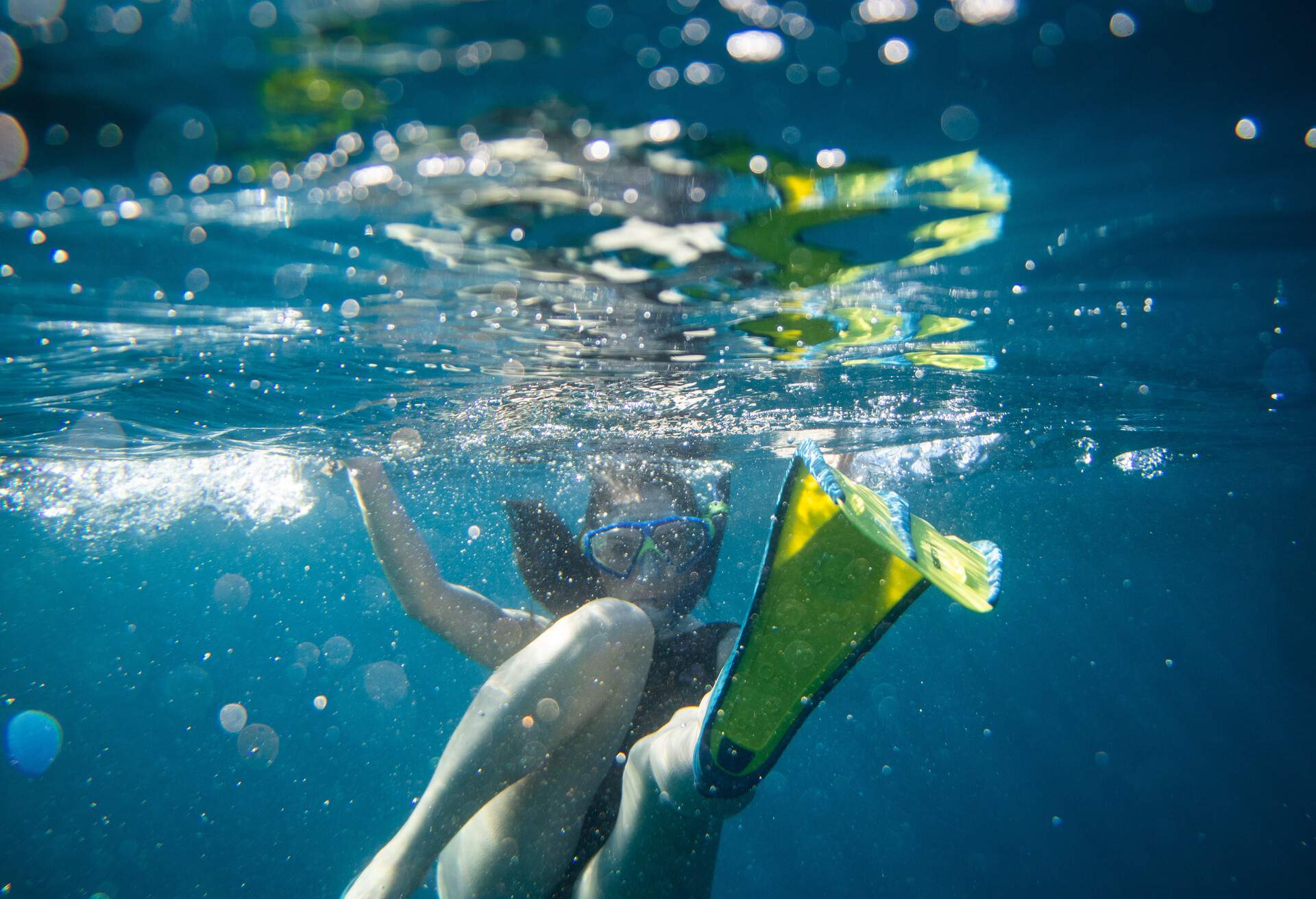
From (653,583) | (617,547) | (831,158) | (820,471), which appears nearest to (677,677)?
(653,583)

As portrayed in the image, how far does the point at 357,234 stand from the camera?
5.25 metres

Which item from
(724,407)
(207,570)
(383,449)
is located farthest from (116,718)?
(724,407)

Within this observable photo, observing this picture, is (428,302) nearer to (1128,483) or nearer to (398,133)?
(398,133)

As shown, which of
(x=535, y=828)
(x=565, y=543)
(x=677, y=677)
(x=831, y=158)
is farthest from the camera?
(x=565, y=543)

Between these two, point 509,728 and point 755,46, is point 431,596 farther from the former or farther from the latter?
point 755,46

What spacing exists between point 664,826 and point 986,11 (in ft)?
15.9

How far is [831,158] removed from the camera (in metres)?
4.46

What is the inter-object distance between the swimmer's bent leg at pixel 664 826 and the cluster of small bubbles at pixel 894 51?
3.84 m

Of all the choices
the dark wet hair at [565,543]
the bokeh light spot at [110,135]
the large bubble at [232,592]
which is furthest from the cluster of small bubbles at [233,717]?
the bokeh light spot at [110,135]

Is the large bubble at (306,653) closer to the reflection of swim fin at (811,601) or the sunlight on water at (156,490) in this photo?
the sunlight on water at (156,490)

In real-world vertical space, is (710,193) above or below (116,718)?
above

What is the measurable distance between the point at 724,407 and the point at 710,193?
760 cm

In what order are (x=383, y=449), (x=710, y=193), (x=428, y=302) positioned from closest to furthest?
1. (x=710, y=193)
2. (x=428, y=302)
3. (x=383, y=449)

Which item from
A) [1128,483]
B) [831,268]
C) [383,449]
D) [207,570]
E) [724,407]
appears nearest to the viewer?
[831,268]
